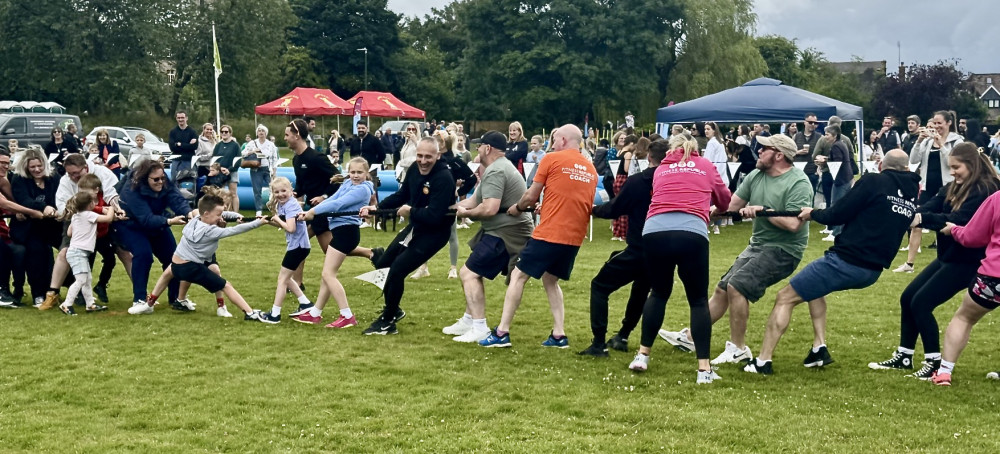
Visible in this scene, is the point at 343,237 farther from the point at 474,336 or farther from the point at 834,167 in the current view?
the point at 834,167

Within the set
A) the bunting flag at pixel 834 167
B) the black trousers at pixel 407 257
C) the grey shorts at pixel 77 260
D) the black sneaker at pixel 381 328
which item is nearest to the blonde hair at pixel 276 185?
the black trousers at pixel 407 257

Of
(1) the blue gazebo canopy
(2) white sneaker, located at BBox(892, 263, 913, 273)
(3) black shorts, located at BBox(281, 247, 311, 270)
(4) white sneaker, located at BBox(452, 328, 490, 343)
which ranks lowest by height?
(4) white sneaker, located at BBox(452, 328, 490, 343)

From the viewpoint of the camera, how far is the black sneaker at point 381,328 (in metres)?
9.29

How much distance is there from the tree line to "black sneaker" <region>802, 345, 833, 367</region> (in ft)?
166

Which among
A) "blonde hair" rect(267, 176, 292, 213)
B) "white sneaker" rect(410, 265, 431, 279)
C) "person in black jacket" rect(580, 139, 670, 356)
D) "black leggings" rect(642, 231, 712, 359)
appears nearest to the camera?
"black leggings" rect(642, 231, 712, 359)

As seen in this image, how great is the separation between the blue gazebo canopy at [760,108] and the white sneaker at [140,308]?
1496 centimetres

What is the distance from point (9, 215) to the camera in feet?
34.7

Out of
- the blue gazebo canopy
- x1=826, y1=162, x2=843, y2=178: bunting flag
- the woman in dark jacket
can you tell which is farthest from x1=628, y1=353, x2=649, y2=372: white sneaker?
the blue gazebo canopy

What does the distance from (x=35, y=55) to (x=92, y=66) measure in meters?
2.90

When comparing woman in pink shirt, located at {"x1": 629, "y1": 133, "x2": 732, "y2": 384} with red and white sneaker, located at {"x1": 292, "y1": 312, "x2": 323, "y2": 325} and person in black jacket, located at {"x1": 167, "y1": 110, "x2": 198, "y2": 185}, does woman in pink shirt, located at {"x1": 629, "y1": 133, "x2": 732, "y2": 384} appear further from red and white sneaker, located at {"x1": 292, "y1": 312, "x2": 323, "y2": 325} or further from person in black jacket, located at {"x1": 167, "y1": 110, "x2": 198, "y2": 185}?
person in black jacket, located at {"x1": 167, "y1": 110, "x2": 198, "y2": 185}

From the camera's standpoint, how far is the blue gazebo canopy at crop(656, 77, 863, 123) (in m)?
21.9

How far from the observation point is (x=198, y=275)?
9.69m

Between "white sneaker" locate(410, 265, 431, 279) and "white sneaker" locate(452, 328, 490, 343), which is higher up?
"white sneaker" locate(452, 328, 490, 343)

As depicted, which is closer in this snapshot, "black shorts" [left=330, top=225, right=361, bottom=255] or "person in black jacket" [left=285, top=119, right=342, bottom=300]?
"black shorts" [left=330, top=225, right=361, bottom=255]
